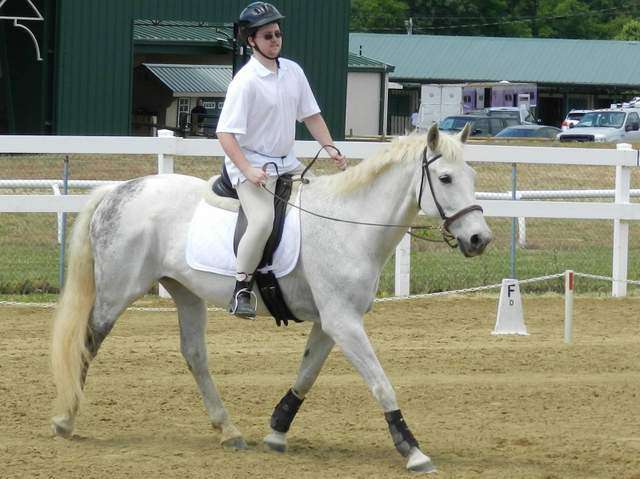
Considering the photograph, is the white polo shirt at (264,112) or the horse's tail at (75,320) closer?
the white polo shirt at (264,112)

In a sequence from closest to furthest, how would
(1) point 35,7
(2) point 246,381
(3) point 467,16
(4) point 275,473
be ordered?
(4) point 275,473 → (2) point 246,381 → (1) point 35,7 → (3) point 467,16

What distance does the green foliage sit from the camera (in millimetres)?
84188

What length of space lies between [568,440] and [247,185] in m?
2.47

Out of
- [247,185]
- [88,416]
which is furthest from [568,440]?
[88,416]

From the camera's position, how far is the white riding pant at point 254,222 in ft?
23.2

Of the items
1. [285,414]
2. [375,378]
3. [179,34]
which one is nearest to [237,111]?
[375,378]

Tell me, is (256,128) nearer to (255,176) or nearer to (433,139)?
(255,176)

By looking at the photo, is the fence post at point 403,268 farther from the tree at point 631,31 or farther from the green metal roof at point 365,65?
the tree at point 631,31

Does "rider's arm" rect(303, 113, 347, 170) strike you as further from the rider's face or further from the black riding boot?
the black riding boot

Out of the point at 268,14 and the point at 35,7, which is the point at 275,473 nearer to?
the point at 268,14

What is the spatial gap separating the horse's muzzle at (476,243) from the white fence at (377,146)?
600 cm

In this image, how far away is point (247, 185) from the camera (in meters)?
7.16

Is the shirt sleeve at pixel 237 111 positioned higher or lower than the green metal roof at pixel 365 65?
lower

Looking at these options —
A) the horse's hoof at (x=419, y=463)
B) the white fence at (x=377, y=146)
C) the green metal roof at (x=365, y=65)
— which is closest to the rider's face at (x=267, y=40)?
the horse's hoof at (x=419, y=463)
